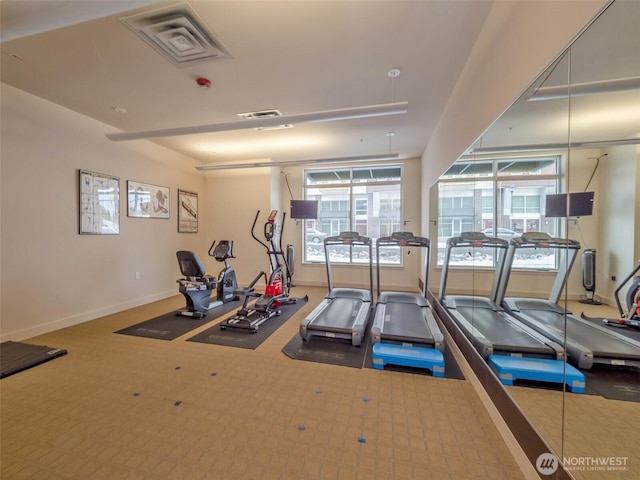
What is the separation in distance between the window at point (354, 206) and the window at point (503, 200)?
2.58 metres

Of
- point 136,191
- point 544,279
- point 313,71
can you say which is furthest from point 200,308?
point 544,279

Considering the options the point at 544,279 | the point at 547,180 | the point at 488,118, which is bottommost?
the point at 544,279

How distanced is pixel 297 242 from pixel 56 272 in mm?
4743

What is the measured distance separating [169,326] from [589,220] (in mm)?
4806

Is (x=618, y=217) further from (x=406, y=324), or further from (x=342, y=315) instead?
(x=342, y=315)

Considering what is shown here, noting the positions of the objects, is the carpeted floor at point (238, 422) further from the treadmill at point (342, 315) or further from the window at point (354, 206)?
the window at point (354, 206)

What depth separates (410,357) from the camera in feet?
8.89

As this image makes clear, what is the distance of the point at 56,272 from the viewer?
150 inches

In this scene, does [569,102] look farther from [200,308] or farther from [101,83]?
[200,308]

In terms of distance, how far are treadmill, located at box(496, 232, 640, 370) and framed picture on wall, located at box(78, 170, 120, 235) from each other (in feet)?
19.1

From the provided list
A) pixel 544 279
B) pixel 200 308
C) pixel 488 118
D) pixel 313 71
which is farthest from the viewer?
pixel 200 308

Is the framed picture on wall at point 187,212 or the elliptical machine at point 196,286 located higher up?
the framed picture on wall at point 187,212

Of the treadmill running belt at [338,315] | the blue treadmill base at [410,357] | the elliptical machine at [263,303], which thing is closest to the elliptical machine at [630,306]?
the blue treadmill base at [410,357]

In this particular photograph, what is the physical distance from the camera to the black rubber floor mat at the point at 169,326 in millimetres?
3654
